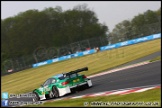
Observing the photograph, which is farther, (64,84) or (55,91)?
(55,91)

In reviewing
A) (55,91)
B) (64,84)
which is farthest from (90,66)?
(64,84)

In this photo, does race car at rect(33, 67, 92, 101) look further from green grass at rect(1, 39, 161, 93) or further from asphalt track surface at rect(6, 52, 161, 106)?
green grass at rect(1, 39, 161, 93)

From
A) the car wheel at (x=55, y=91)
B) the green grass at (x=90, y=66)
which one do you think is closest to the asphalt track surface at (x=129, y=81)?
the car wheel at (x=55, y=91)

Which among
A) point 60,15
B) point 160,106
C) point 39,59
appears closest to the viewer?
point 160,106

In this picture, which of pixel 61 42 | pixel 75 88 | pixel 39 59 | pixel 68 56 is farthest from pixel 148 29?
pixel 75 88

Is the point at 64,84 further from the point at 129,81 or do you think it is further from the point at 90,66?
the point at 90,66

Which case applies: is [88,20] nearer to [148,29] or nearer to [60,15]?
[60,15]

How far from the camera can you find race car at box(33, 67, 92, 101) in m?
15.4

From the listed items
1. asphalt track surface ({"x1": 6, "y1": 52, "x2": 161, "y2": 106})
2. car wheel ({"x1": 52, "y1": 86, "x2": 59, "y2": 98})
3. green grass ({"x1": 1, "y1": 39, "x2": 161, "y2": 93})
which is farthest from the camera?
green grass ({"x1": 1, "y1": 39, "x2": 161, "y2": 93})

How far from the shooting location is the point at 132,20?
12544 cm

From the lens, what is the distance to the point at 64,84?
15.4 metres

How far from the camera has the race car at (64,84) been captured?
15.4m

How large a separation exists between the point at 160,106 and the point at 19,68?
195 feet

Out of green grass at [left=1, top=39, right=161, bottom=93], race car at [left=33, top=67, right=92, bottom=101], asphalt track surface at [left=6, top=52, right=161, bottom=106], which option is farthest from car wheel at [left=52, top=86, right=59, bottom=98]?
green grass at [left=1, top=39, right=161, bottom=93]
